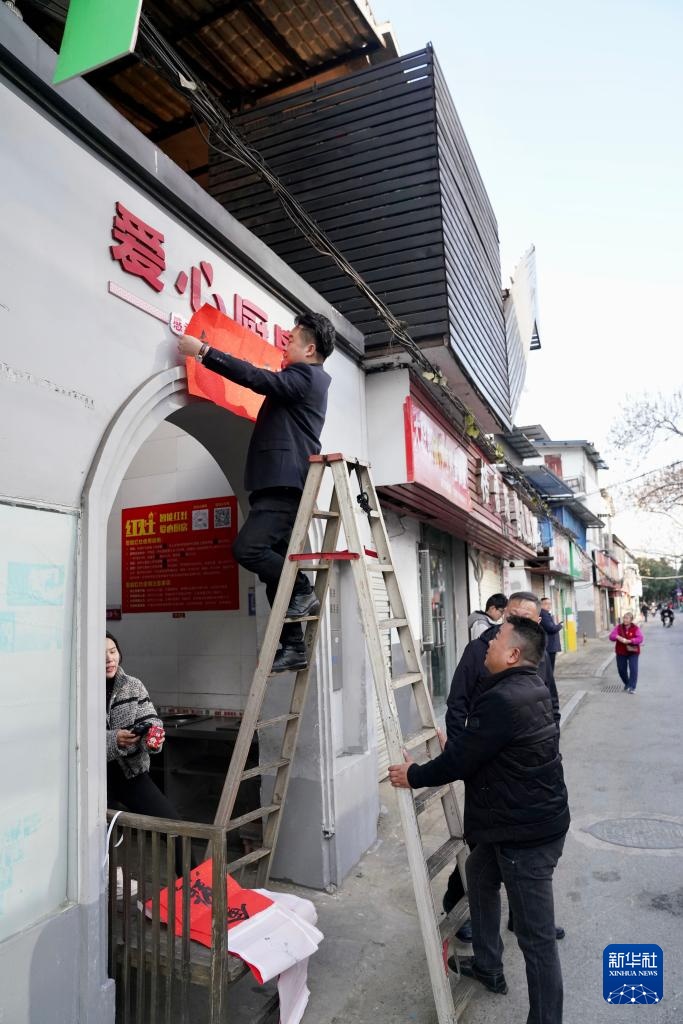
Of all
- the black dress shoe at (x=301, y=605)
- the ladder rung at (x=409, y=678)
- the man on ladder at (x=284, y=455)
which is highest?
the man on ladder at (x=284, y=455)

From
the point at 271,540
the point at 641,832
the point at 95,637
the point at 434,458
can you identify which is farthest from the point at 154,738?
the point at 434,458

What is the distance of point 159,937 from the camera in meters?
2.79

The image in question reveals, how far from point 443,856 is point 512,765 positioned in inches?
28.4

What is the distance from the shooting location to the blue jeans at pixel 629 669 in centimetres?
1384

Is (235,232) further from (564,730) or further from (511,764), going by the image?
(564,730)

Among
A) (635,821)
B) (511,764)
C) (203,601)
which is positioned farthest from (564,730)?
(511,764)

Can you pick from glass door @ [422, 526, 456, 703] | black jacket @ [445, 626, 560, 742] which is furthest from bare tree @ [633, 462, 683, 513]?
black jacket @ [445, 626, 560, 742]

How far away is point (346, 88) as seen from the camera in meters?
8.10

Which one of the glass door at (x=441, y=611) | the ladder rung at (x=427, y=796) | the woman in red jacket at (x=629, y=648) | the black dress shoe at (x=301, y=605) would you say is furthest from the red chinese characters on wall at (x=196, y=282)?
the woman in red jacket at (x=629, y=648)

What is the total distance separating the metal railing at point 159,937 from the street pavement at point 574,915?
632 millimetres

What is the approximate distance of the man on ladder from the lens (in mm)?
3510

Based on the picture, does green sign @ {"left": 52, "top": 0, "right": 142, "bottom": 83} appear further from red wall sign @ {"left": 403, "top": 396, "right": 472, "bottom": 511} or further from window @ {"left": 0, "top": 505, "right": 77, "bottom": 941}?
red wall sign @ {"left": 403, "top": 396, "right": 472, "bottom": 511}

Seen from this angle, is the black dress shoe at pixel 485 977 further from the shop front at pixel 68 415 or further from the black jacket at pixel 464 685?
the shop front at pixel 68 415

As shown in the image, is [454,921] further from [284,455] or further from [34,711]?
[284,455]
